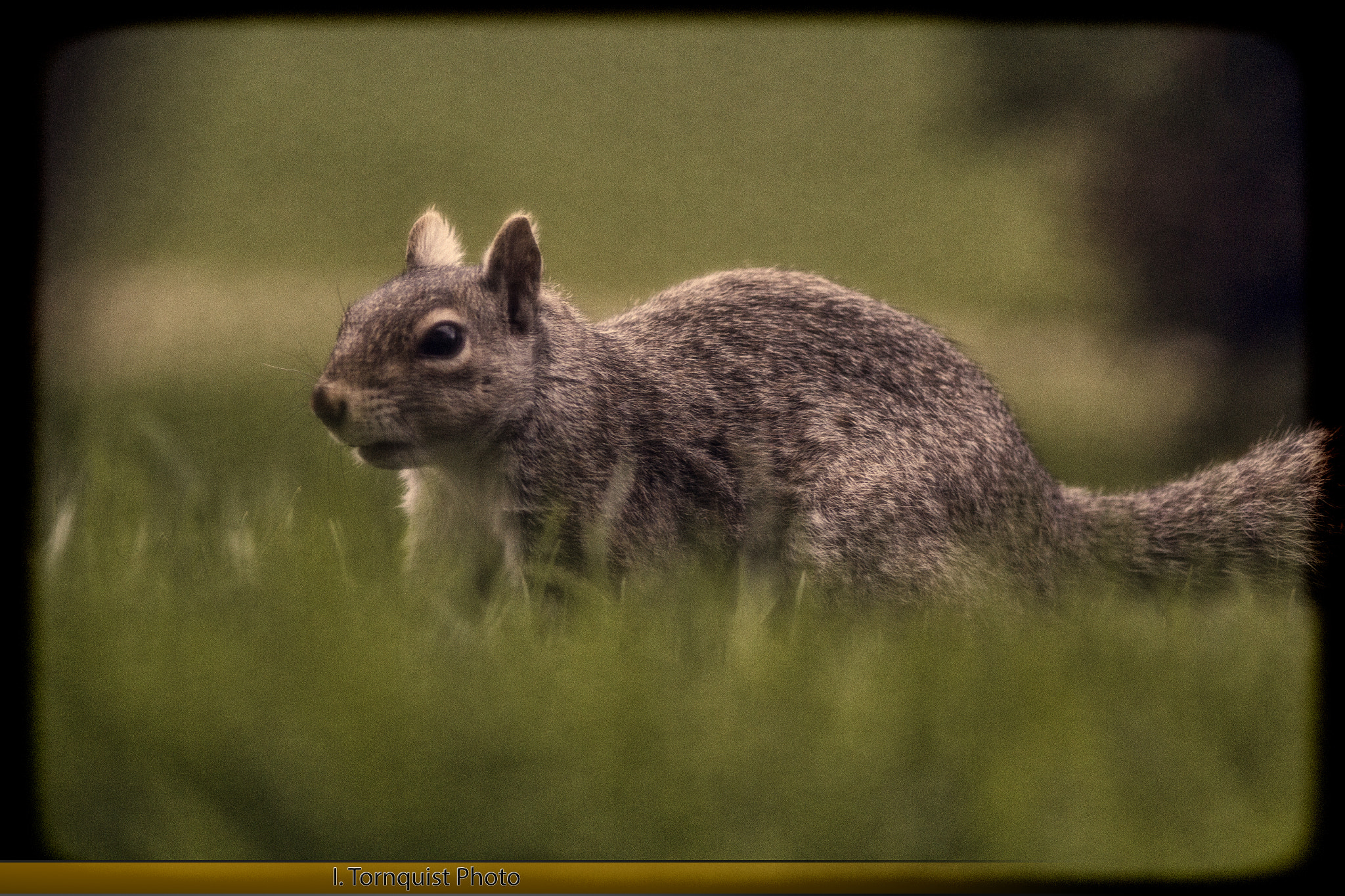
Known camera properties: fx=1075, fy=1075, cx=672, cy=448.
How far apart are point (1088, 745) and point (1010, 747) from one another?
113mm

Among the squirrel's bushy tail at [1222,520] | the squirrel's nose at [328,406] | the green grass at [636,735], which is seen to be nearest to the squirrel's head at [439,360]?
the squirrel's nose at [328,406]

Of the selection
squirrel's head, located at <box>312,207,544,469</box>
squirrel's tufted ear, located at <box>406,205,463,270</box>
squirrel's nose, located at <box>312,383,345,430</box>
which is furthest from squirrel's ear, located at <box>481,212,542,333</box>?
squirrel's nose, located at <box>312,383,345,430</box>

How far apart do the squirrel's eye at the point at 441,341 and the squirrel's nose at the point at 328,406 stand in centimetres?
26

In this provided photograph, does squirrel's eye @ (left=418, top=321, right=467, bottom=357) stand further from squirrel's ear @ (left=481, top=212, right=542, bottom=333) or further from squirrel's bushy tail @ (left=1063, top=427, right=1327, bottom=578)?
squirrel's bushy tail @ (left=1063, top=427, right=1327, bottom=578)

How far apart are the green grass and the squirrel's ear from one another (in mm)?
954

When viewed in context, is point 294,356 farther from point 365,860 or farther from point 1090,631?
point 1090,631

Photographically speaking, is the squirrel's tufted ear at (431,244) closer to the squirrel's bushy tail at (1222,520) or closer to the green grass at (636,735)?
the green grass at (636,735)

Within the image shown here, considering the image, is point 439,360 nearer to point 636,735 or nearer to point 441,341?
point 441,341

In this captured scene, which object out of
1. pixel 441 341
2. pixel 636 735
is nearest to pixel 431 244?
pixel 441 341

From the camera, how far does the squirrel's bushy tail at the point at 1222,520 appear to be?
3062mm

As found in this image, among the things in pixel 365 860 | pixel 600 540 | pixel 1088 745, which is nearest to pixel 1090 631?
pixel 1088 745

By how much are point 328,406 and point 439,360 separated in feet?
1.02

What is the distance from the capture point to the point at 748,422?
315 cm

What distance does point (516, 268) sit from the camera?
2912mm
